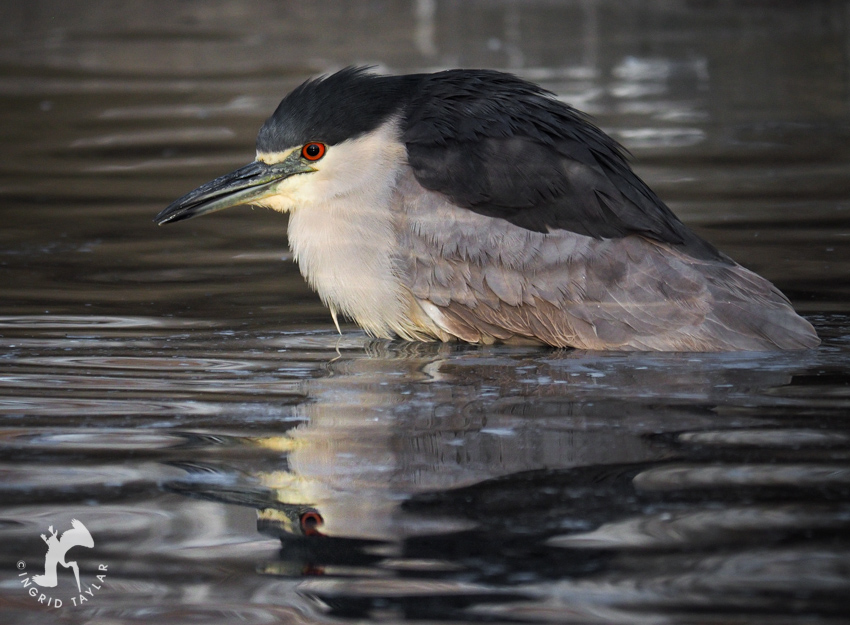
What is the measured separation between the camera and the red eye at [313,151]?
6609mm

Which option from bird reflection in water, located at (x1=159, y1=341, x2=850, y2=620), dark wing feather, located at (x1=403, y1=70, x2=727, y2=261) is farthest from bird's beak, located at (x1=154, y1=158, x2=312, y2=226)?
bird reflection in water, located at (x1=159, y1=341, x2=850, y2=620)

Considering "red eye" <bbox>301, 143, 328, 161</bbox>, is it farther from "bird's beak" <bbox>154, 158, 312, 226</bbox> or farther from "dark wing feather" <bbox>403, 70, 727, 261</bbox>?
"dark wing feather" <bbox>403, 70, 727, 261</bbox>

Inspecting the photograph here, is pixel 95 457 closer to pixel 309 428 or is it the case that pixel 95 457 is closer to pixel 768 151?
pixel 309 428

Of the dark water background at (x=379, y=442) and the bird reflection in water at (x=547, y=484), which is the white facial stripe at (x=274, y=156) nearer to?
the dark water background at (x=379, y=442)

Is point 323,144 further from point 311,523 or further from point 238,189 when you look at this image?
point 311,523

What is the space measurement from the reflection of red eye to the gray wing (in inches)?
83.0

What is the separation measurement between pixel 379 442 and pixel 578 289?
1504mm

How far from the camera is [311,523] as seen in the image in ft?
13.9

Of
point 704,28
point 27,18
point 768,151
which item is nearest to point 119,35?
point 27,18

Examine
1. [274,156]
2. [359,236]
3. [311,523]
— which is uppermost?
[274,156]

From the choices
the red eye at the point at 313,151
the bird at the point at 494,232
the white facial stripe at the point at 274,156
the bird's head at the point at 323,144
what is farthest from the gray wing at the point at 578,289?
the white facial stripe at the point at 274,156

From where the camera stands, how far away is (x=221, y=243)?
873 centimetres

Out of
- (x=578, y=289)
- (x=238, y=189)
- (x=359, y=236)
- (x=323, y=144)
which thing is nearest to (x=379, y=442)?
(x=578, y=289)

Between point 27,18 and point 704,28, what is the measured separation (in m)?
12.5
